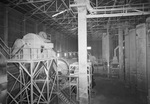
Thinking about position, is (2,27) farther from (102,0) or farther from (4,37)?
(102,0)

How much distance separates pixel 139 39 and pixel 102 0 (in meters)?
7.21

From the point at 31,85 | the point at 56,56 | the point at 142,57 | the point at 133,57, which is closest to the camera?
the point at 31,85

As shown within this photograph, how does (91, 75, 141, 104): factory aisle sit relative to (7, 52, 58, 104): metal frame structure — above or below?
below

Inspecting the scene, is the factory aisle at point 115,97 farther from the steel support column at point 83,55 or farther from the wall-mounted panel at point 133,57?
the steel support column at point 83,55

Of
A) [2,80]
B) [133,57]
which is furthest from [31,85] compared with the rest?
[133,57]

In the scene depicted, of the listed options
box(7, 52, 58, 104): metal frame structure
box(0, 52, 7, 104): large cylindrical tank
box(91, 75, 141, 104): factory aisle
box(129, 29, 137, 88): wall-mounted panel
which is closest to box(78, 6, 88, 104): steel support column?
box(7, 52, 58, 104): metal frame structure

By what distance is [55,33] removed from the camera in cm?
2781

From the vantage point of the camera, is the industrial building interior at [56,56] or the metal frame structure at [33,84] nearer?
the metal frame structure at [33,84]

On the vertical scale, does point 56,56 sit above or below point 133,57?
above

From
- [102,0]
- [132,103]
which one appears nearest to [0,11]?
[102,0]

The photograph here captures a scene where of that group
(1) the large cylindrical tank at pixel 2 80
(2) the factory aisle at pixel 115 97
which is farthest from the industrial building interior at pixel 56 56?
(1) the large cylindrical tank at pixel 2 80

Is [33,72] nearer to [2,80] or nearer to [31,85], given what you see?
[31,85]

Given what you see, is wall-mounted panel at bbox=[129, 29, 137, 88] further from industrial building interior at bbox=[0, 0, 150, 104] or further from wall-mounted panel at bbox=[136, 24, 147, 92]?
wall-mounted panel at bbox=[136, 24, 147, 92]

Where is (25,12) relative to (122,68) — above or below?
above
